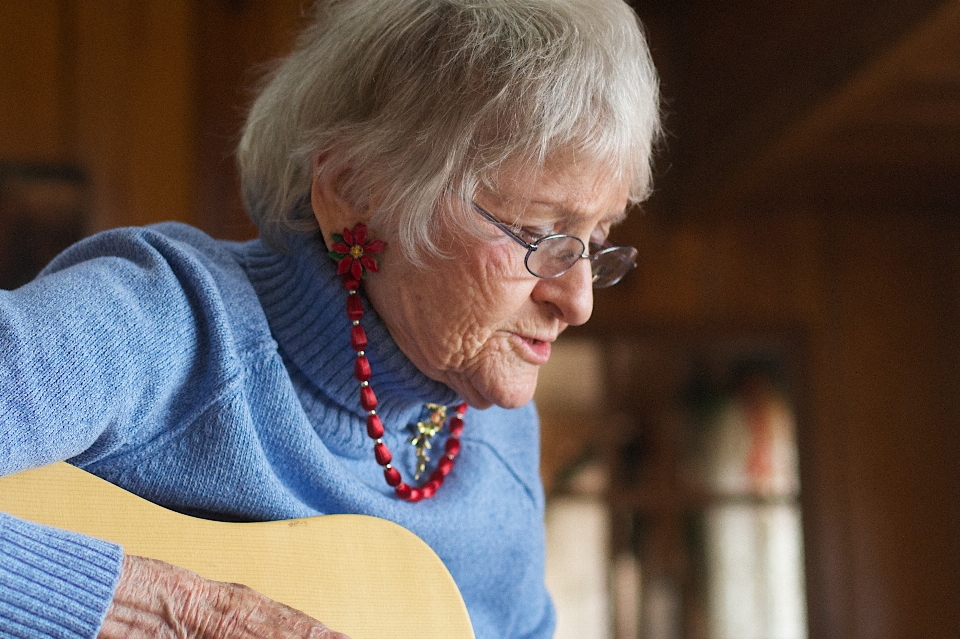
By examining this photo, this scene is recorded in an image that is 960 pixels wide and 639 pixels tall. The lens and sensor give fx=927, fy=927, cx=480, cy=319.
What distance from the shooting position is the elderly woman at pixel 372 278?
31.4 inches

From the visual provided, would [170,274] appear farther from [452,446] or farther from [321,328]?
[452,446]

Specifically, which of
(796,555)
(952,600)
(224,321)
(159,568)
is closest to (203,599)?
(159,568)

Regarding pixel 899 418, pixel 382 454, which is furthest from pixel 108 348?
pixel 899 418

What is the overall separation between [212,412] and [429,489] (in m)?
0.28

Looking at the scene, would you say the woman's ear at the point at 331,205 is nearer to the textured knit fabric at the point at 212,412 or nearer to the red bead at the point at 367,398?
the textured knit fabric at the point at 212,412

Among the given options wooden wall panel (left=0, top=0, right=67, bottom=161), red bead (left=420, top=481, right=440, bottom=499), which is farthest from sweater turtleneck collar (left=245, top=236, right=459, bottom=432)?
wooden wall panel (left=0, top=0, right=67, bottom=161)

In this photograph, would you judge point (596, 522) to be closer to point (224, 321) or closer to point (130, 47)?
point (130, 47)

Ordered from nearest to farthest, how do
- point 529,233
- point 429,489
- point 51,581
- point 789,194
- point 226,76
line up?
point 51,581
point 529,233
point 429,489
point 226,76
point 789,194

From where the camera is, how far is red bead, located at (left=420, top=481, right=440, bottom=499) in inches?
39.7

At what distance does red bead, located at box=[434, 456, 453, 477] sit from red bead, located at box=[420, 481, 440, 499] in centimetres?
2

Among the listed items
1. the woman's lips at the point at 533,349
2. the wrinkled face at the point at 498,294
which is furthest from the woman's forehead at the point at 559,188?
the woman's lips at the point at 533,349

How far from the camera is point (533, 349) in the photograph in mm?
967

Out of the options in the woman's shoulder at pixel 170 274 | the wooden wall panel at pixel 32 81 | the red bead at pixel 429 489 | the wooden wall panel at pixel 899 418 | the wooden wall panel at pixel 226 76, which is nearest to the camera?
the woman's shoulder at pixel 170 274

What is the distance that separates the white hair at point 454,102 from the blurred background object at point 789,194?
0.79m
